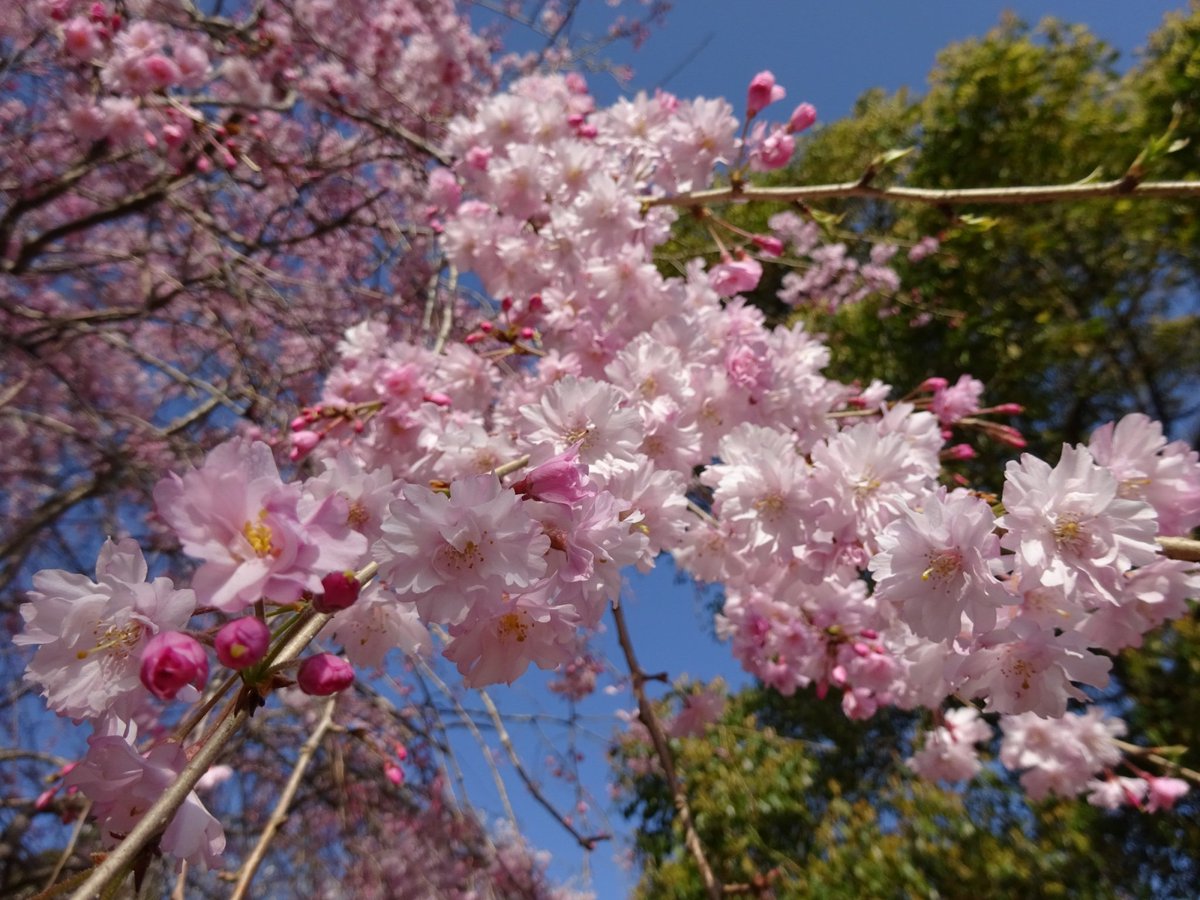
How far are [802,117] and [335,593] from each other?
187cm

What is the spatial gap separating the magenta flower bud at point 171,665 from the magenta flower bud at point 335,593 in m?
0.12

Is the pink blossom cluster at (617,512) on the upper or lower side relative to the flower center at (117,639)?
upper

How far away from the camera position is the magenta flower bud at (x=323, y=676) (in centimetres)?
71

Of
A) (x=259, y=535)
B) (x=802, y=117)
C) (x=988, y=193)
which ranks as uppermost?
(x=802, y=117)

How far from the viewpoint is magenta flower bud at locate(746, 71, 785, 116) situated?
1926 millimetres

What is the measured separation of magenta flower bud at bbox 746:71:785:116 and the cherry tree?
10 mm

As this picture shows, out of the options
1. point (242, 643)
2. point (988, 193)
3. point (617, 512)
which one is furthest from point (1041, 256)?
point (242, 643)

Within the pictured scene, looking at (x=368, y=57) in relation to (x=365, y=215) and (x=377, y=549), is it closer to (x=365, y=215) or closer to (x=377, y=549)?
(x=365, y=215)

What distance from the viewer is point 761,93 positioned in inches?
76.3

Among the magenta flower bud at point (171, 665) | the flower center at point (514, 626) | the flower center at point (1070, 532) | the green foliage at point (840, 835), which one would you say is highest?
the green foliage at point (840, 835)

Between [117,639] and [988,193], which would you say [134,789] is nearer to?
[117,639]

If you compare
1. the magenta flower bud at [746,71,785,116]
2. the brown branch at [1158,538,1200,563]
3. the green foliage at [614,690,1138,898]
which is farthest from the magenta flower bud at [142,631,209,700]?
the green foliage at [614,690,1138,898]

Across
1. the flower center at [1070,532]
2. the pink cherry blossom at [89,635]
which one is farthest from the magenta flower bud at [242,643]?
the flower center at [1070,532]

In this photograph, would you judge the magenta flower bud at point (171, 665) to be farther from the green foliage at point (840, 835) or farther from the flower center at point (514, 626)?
the green foliage at point (840, 835)
